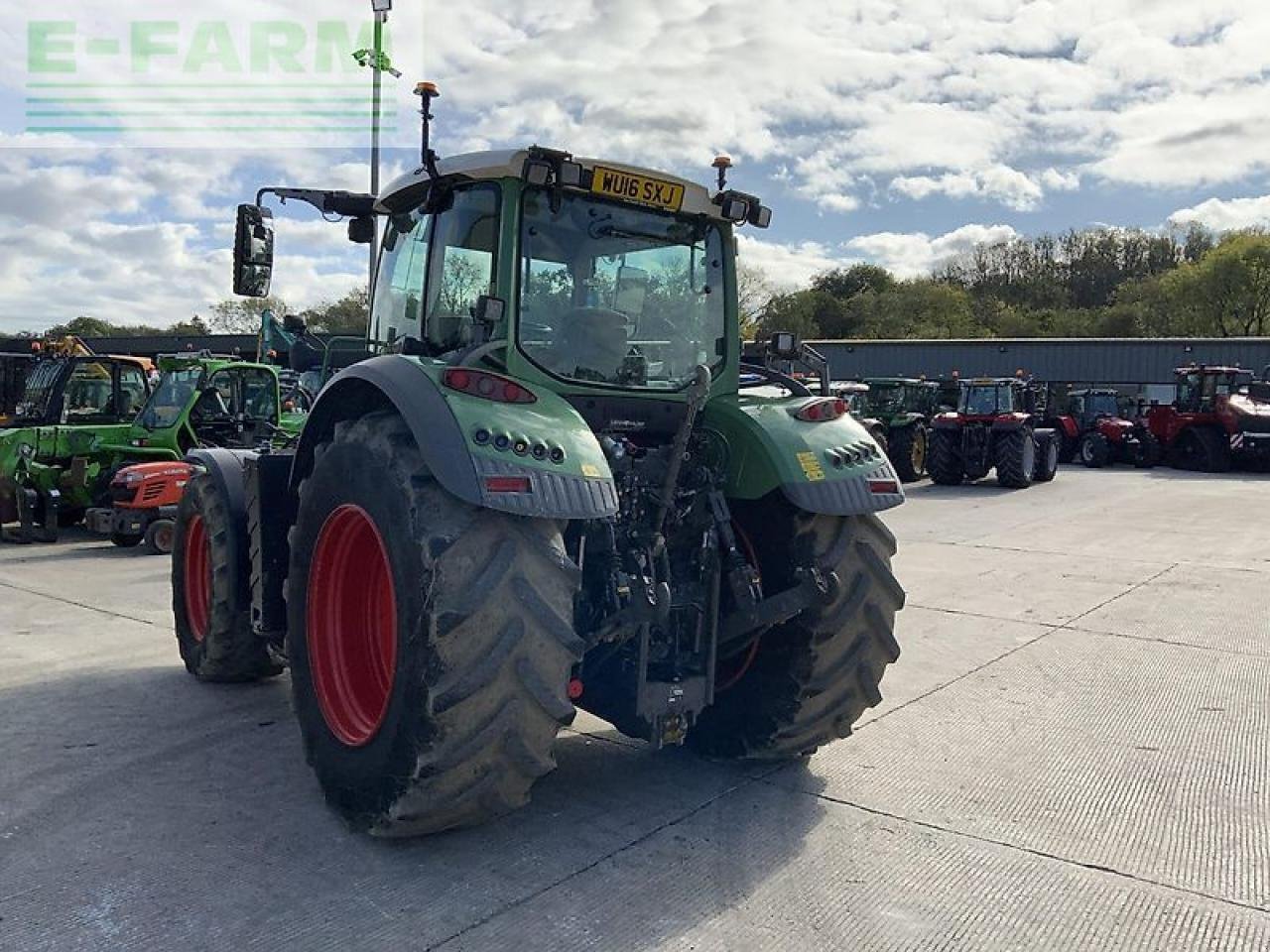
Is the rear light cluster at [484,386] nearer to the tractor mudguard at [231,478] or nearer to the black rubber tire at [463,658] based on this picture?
the black rubber tire at [463,658]

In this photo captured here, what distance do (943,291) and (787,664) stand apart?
53.2 m

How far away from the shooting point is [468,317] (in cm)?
412

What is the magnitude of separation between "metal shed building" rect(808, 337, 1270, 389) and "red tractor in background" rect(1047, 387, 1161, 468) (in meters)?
6.95

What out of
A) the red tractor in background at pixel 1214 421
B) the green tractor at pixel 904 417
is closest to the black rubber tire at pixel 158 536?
the green tractor at pixel 904 417

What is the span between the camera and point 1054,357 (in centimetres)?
3575

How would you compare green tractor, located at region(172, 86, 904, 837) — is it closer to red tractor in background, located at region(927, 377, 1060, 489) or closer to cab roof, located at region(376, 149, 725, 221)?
cab roof, located at region(376, 149, 725, 221)

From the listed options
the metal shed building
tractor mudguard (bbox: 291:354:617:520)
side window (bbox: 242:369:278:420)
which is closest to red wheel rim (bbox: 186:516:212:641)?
tractor mudguard (bbox: 291:354:617:520)

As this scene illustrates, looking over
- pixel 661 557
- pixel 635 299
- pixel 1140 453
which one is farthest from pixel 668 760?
pixel 1140 453

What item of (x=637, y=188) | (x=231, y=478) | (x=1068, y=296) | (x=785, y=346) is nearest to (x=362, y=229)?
(x=231, y=478)

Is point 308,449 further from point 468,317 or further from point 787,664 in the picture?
point 787,664

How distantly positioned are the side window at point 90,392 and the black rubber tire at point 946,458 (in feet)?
46.5

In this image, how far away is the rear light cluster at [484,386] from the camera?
349cm

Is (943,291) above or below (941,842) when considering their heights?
above

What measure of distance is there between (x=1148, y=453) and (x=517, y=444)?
26.1 metres
